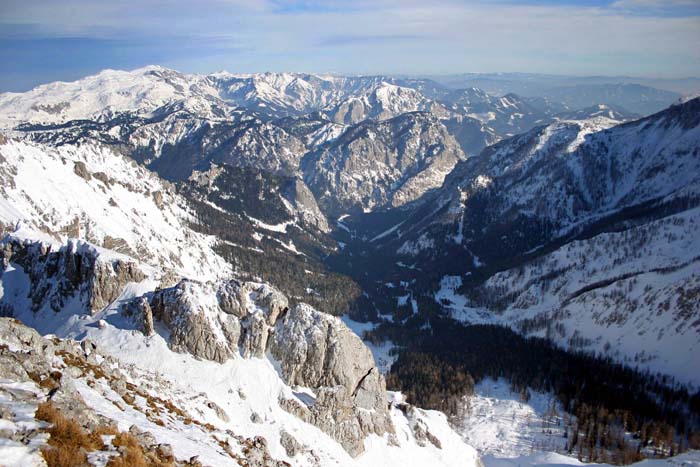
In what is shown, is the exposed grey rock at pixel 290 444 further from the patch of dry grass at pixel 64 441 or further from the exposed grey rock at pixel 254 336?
the patch of dry grass at pixel 64 441

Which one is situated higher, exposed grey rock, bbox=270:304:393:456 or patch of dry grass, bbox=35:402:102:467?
patch of dry grass, bbox=35:402:102:467

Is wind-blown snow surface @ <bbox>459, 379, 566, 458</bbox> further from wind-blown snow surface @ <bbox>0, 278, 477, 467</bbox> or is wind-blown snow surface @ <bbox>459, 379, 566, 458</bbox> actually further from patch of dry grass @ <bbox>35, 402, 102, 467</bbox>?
patch of dry grass @ <bbox>35, 402, 102, 467</bbox>

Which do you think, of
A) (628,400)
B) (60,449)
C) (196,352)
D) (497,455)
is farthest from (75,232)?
(628,400)

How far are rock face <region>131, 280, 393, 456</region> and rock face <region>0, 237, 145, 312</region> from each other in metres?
8.78

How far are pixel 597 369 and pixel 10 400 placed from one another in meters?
202

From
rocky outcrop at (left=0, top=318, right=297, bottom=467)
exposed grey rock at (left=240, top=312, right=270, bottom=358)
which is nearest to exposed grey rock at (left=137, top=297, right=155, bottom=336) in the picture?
rocky outcrop at (left=0, top=318, right=297, bottom=467)

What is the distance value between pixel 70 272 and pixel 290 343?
138 ft

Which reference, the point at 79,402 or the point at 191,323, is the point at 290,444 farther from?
the point at 79,402

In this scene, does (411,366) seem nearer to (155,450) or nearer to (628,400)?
(628,400)

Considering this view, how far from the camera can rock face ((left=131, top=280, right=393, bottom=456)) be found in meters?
77.8

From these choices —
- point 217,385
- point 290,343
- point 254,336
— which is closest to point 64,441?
point 217,385

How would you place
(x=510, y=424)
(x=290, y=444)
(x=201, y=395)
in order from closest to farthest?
1. (x=201, y=395)
2. (x=290, y=444)
3. (x=510, y=424)

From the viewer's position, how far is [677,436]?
146875mm

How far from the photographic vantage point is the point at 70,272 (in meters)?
89.9
